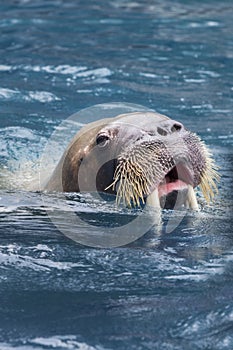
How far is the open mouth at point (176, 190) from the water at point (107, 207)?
0.36 feet

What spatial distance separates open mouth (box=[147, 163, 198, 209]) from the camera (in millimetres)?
4910

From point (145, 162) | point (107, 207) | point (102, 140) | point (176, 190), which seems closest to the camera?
point (145, 162)

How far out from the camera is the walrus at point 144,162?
4.81 meters

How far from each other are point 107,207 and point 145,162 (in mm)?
548

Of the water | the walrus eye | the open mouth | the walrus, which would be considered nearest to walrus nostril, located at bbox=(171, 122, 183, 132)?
the walrus

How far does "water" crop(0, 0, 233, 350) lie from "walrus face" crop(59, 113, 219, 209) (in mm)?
184

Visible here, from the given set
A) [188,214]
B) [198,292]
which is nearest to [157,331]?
[198,292]

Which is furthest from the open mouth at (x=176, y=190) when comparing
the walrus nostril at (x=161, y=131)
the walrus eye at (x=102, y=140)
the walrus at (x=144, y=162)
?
the walrus eye at (x=102, y=140)

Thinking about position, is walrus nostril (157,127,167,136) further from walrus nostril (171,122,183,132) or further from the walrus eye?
A: the walrus eye

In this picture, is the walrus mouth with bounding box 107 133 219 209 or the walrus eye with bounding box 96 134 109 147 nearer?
the walrus mouth with bounding box 107 133 219 209

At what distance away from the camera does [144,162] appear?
480 cm

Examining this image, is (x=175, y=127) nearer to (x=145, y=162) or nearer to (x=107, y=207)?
(x=145, y=162)

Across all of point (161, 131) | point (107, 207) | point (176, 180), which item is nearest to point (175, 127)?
point (161, 131)

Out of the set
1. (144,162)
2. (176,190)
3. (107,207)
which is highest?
(144,162)
